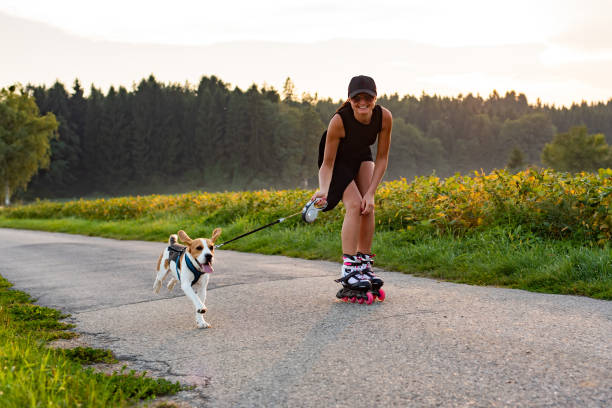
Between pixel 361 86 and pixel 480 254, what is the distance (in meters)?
3.04

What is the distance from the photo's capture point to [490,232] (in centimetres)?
723

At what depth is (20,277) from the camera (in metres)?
7.94

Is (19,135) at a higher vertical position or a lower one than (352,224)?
higher

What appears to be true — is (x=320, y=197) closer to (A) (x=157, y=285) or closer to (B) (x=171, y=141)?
(A) (x=157, y=285)

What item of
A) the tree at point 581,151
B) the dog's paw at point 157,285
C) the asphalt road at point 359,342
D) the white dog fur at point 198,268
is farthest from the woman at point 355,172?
the tree at point 581,151

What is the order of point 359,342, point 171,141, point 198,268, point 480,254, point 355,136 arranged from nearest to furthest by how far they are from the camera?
point 359,342
point 198,268
point 355,136
point 480,254
point 171,141

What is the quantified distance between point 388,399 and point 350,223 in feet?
8.10

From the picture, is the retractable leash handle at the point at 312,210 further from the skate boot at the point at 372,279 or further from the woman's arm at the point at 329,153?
the skate boot at the point at 372,279

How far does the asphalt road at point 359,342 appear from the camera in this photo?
2686mm

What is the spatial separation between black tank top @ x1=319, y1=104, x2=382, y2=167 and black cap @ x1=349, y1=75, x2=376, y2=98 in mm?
240

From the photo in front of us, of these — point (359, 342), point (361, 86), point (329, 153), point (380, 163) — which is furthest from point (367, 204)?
point (359, 342)

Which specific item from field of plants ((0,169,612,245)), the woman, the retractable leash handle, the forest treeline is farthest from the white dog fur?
the forest treeline

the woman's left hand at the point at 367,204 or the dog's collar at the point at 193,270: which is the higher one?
the woman's left hand at the point at 367,204

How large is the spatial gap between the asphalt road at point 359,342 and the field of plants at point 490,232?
1.98ft
